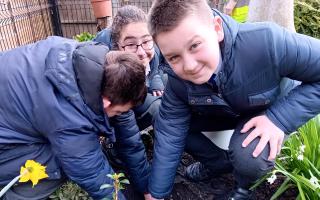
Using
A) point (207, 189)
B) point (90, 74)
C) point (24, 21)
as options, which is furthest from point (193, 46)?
point (24, 21)

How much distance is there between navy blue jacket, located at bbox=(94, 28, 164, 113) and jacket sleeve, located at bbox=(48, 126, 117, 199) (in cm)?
75

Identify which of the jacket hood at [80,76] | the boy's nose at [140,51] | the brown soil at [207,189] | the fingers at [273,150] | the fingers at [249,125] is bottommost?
the brown soil at [207,189]

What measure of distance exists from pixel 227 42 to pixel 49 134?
868mm

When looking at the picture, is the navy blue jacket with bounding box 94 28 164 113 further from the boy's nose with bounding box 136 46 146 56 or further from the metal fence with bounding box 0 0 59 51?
the metal fence with bounding box 0 0 59 51

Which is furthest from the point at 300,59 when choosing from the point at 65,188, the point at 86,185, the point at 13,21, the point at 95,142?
the point at 13,21

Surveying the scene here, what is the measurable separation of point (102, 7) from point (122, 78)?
10.8 feet

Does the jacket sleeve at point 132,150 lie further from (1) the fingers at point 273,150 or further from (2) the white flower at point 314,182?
(2) the white flower at point 314,182

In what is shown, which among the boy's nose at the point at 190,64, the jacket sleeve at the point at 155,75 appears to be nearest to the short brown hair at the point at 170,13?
the boy's nose at the point at 190,64

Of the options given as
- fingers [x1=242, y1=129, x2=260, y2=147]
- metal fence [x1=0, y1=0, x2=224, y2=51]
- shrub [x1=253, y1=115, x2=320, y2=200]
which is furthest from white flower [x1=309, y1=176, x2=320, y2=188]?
metal fence [x1=0, y1=0, x2=224, y2=51]

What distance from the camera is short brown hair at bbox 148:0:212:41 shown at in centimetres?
136

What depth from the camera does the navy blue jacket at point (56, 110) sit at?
1.41m

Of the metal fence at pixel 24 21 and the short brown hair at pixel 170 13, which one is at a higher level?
the short brown hair at pixel 170 13

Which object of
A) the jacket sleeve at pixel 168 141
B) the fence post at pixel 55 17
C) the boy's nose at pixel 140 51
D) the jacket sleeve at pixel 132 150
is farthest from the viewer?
the fence post at pixel 55 17

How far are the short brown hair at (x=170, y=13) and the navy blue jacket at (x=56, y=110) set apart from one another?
27cm
